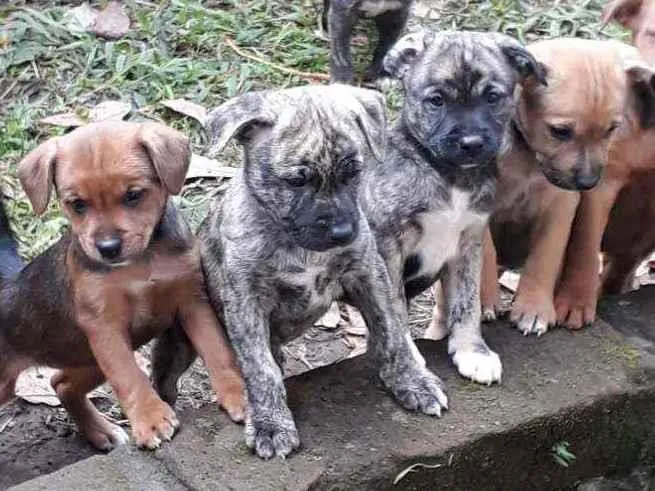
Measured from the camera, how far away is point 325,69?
8.58 meters

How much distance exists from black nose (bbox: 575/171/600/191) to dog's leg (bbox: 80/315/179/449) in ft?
6.01

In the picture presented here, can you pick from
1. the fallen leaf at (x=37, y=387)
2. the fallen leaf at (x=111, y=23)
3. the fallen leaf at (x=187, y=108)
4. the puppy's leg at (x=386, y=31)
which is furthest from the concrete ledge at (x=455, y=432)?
the fallen leaf at (x=111, y=23)

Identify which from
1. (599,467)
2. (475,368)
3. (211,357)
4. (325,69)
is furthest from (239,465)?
(325,69)

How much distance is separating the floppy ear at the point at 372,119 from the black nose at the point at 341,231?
333mm

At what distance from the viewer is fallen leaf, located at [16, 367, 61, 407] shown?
6289mm

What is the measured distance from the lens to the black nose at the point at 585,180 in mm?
5367

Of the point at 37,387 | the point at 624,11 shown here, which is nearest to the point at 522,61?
the point at 624,11

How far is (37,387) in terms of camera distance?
6391 mm

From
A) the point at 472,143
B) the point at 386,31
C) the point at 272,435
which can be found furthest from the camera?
the point at 386,31

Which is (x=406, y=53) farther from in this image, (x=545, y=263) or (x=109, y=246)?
(x=109, y=246)

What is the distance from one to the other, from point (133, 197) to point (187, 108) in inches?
112

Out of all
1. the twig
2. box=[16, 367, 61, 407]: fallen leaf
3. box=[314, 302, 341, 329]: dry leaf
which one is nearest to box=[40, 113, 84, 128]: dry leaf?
the twig

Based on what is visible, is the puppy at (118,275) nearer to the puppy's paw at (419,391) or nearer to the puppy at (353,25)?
the puppy's paw at (419,391)

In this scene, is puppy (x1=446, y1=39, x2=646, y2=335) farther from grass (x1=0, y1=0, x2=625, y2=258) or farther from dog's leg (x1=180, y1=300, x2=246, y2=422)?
grass (x1=0, y1=0, x2=625, y2=258)
